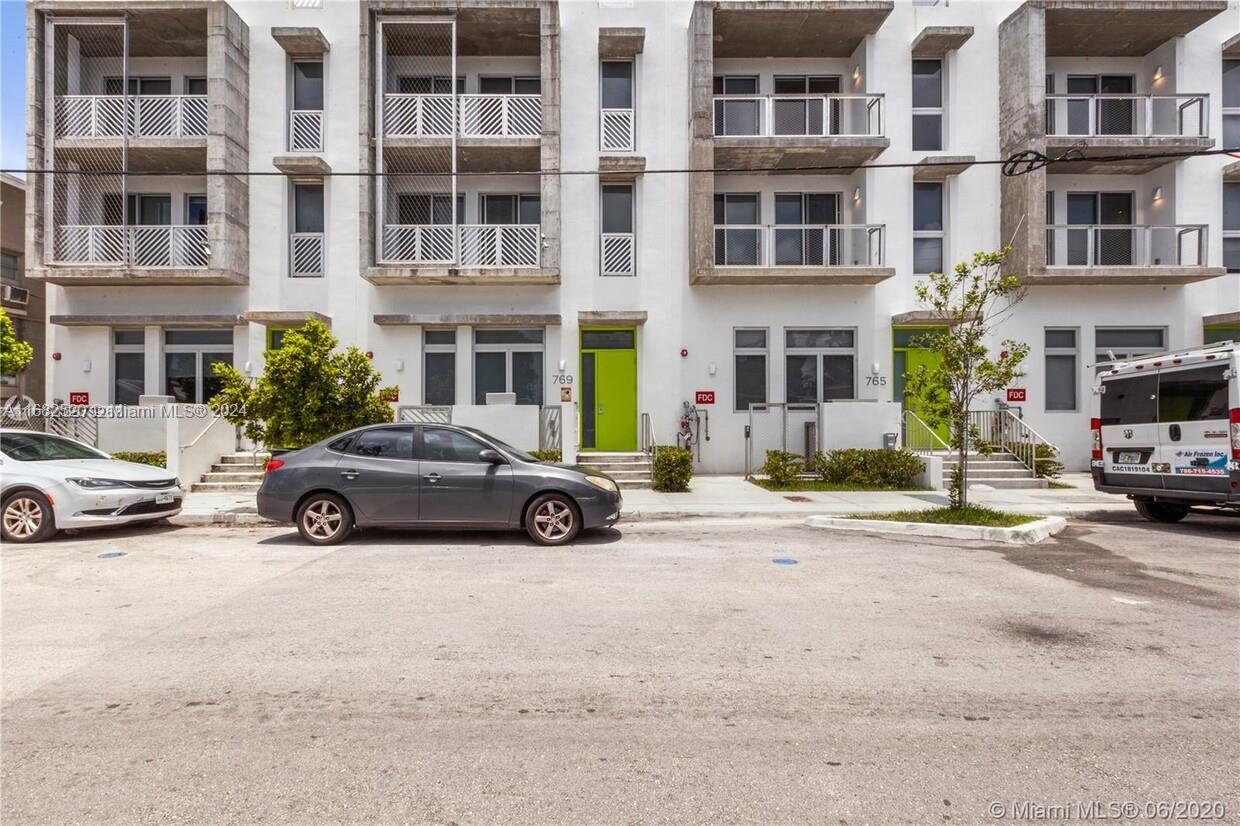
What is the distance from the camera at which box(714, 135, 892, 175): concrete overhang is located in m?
15.0

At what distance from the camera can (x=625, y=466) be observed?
1419 cm

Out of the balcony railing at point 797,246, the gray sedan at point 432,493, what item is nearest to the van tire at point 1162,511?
the balcony railing at point 797,246

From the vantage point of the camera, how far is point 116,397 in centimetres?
1596

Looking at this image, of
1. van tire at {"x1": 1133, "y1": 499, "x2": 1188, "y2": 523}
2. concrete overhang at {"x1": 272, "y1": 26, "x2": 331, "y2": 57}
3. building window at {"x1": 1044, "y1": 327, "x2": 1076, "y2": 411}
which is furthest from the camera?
building window at {"x1": 1044, "y1": 327, "x2": 1076, "y2": 411}

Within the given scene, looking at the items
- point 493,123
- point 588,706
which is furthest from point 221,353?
point 588,706

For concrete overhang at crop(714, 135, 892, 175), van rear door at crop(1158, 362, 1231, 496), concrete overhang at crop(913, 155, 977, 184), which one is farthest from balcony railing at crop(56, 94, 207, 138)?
van rear door at crop(1158, 362, 1231, 496)

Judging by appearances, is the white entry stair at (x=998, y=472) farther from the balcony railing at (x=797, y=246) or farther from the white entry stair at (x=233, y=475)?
the white entry stair at (x=233, y=475)

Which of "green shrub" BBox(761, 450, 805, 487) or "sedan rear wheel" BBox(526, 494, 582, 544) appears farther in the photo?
A: "green shrub" BBox(761, 450, 805, 487)

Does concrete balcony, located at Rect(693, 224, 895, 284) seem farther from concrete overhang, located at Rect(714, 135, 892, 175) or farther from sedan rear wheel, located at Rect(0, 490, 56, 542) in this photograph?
sedan rear wheel, located at Rect(0, 490, 56, 542)

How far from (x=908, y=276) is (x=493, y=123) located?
10.9 metres

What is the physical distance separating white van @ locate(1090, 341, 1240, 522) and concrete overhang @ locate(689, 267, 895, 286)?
17.9 ft

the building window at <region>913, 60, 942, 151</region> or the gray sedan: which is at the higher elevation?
the building window at <region>913, 60, 942, 151</region>

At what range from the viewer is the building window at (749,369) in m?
16.0

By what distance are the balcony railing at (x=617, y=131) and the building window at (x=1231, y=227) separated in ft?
49.3
